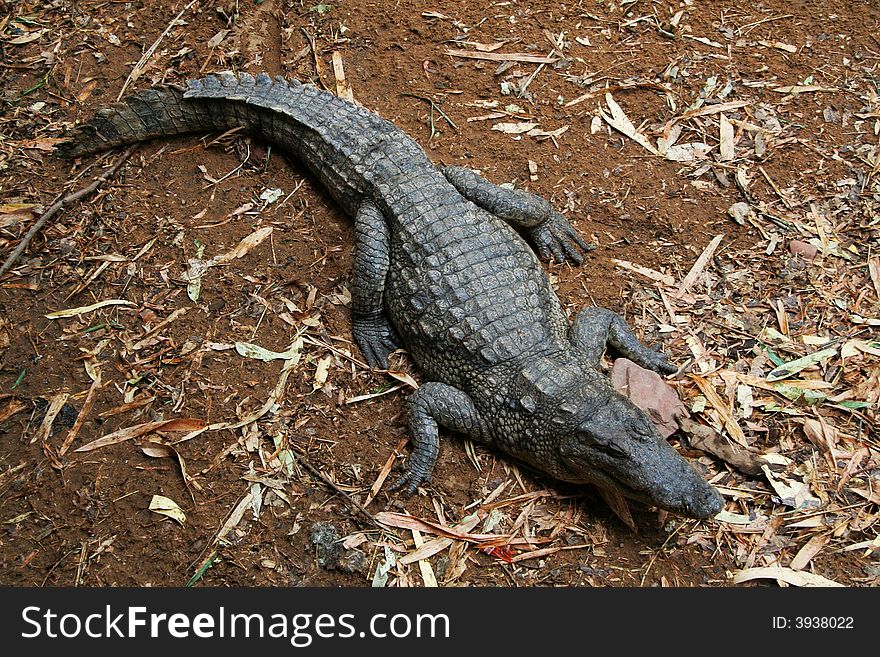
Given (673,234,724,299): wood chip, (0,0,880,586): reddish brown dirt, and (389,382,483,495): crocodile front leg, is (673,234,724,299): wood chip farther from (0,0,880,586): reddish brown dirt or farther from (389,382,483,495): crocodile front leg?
(389,382,483,495): crocodile front leg

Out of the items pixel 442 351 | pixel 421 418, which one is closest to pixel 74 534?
pixel 421 418

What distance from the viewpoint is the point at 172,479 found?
11.2 ft

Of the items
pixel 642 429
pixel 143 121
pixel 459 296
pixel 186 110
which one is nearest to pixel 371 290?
pixel 459 296

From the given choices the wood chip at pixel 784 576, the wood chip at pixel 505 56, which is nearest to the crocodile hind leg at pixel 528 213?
the wood chip at pixel 505 56

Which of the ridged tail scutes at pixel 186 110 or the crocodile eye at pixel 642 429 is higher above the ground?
the ridged tail scutes at pixel 186 110

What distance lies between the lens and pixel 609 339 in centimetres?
396

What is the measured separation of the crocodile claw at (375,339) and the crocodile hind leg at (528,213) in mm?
943

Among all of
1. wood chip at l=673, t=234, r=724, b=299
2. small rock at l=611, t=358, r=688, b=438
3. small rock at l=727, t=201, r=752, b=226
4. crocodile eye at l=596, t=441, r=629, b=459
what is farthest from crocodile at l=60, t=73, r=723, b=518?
small rock at l=727, t=201, r=752, b=226

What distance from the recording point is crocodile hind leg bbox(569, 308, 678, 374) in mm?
3834

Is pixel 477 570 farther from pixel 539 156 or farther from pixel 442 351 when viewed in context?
pixel 539 156

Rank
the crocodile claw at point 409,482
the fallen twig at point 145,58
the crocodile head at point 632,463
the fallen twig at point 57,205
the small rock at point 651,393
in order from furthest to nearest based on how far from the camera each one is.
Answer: the fallen twig at point 145,58
the fallen twig at point 57,205
the small rock at point 651,393
the crocodile claw at point 409,482
the crocodile head at point 632,463

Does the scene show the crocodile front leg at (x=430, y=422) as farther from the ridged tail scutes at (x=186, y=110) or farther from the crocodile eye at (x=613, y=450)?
the ridged tail scutes at (x=186, y=110)

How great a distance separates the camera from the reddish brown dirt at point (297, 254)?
3.31 m

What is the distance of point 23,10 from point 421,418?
456cm
